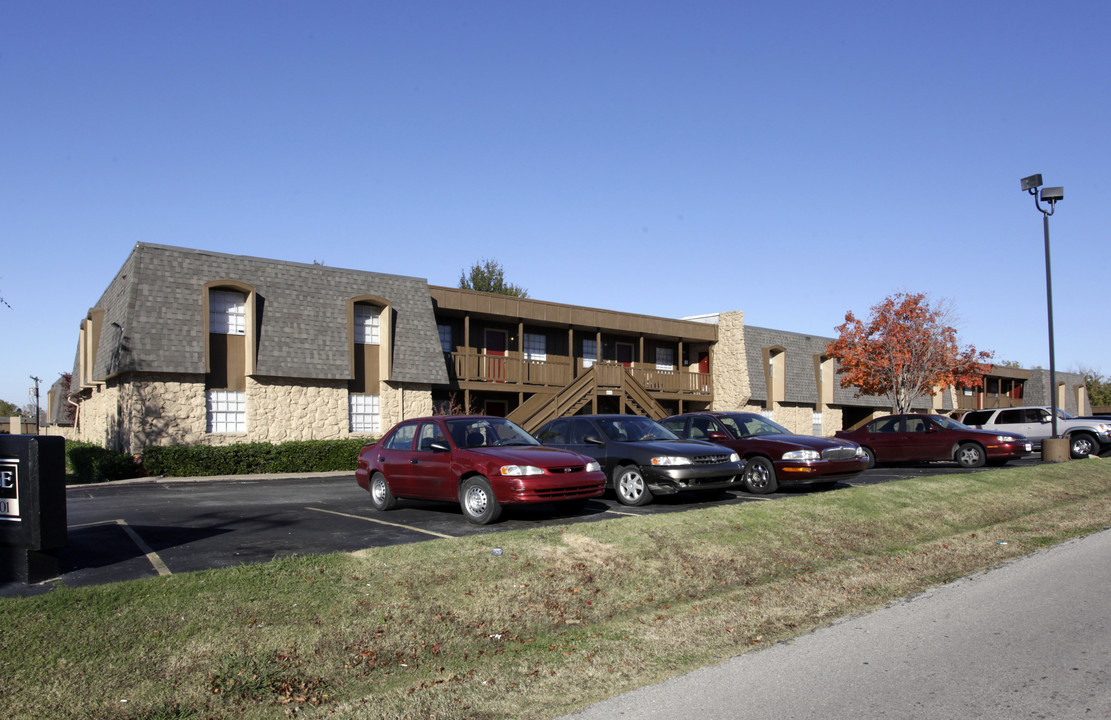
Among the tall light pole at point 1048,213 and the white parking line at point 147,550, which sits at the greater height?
the tall light pole at point 1048,213

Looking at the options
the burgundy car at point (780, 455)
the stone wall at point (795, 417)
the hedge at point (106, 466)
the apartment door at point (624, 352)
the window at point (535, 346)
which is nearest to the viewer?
the burgundy car at point (780, 455)

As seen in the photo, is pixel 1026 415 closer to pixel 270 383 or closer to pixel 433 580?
pixel 270 383

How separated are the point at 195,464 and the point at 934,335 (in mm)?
27633

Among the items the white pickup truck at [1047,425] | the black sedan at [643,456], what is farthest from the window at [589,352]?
the black sedan at [643,456]

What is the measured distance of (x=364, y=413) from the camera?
84.0ft

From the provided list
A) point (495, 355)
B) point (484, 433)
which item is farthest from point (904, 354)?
point (484, 433)

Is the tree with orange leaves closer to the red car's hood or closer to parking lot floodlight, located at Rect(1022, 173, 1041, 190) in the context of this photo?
parking lot floodlight, located at Rect(1022, 173, 1041, 190)

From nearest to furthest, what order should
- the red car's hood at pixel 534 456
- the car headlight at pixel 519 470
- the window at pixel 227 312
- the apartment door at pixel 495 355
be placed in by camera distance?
the car headlight at pixel 519 470, the red car's hood at pixel 534 456, the window at pixel 227 312, the apartment door at pixel 495 355

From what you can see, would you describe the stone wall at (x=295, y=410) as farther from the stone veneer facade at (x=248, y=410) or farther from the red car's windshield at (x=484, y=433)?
the red car's windshield at (x=484, y=433)

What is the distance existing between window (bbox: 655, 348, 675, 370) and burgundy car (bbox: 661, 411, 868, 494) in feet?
70.5

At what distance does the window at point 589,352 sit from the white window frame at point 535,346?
1869 millimetres

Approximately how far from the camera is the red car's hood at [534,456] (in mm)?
10602

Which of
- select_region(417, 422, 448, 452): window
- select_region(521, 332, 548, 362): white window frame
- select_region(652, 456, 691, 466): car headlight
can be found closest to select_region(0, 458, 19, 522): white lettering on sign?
select_region(417, 422, 448, 452): window

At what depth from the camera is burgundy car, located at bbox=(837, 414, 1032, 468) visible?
21281 mm
